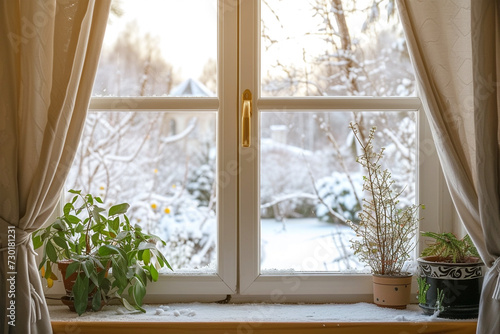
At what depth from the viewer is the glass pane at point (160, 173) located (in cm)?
258

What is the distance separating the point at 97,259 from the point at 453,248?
1172mm

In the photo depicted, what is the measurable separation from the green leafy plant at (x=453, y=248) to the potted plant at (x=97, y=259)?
0.92 metres

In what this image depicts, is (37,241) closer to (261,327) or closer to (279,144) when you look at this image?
(261,327)

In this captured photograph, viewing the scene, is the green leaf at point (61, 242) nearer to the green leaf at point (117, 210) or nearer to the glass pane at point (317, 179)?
the green leaf at point (117, 210)

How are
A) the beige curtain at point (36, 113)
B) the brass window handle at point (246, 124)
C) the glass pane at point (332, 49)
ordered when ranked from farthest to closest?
1. the glass pane at point (332, 49)
2. the brass window handle at point (246, 124)
3. the beige curtain at point (36, 113)

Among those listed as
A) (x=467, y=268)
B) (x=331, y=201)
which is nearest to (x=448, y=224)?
(x=467, y=268)

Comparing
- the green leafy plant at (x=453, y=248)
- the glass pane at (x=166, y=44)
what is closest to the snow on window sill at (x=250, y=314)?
the green leafy plant at (x=453, y=248)

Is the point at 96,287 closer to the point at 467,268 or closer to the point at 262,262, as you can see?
the point at 262,262

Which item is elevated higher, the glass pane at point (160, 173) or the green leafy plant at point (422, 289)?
the glass pane at point (160, 173)

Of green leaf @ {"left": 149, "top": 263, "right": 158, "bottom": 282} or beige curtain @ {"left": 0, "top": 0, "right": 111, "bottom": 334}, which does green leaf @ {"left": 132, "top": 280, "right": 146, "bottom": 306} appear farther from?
beige curtain @ {"left": 0, "top": 0, "right": 111, "bottom": 334}

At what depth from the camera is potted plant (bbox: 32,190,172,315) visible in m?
1.95

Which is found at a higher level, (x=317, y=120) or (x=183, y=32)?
(x=183, y=32)

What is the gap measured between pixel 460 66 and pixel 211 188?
128 centimetres

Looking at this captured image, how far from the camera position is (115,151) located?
2.61m
